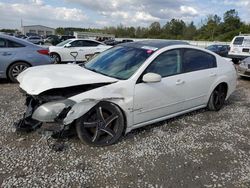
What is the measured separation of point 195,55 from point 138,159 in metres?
2.44

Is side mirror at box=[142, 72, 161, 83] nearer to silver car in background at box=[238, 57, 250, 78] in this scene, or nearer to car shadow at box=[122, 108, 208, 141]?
car shadow at box=[122, 108, 208, 141]

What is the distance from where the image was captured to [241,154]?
353cm

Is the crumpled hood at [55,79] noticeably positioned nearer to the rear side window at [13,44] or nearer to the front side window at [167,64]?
the front side window at [167,64]

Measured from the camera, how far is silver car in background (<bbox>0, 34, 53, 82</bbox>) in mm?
6996

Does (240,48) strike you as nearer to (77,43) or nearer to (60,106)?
(77,43)

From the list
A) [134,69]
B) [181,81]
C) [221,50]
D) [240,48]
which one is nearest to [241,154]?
[181,81]

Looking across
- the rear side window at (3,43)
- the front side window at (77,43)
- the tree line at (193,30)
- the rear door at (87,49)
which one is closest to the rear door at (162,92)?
the rear side window at (3,43)

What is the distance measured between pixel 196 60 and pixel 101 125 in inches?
92.3

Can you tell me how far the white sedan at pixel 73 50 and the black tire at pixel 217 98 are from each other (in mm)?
8271

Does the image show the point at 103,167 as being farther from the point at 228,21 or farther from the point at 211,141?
the point at 228,21

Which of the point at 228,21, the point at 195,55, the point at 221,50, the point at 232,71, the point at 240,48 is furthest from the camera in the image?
the point at 228,21

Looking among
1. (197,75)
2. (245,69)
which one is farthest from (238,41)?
(197,75)

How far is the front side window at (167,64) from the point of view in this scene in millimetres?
3948

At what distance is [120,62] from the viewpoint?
4.06 meters
